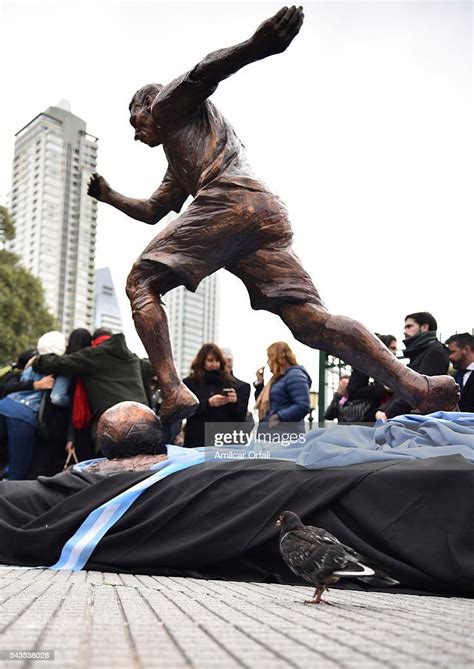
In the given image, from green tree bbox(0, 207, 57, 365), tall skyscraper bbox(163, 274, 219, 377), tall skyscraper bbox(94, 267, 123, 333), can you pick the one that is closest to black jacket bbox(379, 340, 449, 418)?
green tree bbox(0, 207, 57, 365)

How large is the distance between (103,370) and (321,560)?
4.13 m

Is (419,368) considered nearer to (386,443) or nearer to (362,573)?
(386,443)

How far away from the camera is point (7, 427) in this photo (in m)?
6.63

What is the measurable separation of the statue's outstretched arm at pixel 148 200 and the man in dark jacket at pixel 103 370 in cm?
153

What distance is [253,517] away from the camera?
3576mm

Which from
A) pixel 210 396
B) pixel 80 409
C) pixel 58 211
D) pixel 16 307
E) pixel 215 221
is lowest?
pixel 80 409

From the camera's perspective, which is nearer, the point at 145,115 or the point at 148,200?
the point at 145,115

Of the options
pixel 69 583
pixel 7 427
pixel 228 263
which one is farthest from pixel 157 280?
pixel 7 427

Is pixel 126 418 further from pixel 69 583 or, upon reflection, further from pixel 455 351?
pixel 455 351

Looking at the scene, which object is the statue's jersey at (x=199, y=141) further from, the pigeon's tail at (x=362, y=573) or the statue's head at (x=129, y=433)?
the pigeon's tail at (x=362, y=573)

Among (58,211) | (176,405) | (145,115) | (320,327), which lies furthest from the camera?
(58,211)

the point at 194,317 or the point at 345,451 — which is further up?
the point at 194,317

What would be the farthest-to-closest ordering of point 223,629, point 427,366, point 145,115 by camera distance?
point 427,366, point 145,115, point 223,629

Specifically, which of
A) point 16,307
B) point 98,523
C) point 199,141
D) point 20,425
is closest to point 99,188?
point 199,141
